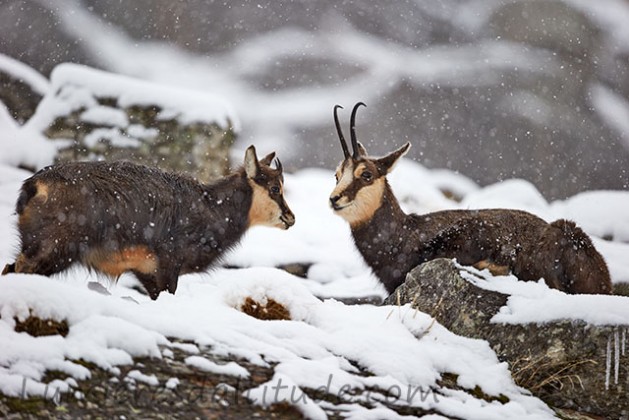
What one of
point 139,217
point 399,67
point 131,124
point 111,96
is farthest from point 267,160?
point 399,67

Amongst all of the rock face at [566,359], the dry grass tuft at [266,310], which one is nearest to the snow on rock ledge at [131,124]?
the dry grass tuft at [266,310]

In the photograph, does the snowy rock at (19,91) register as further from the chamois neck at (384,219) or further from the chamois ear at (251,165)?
the chamois neck at (384,219)

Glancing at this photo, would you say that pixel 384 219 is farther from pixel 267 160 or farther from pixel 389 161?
pixel 267 160

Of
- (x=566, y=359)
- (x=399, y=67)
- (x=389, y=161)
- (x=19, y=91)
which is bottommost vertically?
(x=566, y=359)

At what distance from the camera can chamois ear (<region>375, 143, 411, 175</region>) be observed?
6.76 m

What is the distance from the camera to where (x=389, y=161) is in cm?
678

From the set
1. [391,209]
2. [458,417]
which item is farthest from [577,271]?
[458,417]

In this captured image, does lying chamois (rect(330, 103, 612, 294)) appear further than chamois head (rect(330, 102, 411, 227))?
No

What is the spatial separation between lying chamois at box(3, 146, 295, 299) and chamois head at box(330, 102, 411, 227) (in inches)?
19.3

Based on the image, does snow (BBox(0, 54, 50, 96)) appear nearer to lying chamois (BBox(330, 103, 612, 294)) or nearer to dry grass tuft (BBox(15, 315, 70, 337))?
lying chamois (BBox(330, 103, 612, 294))

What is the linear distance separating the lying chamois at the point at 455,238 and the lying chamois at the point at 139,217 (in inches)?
26.2

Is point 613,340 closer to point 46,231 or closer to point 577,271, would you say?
point 577,271

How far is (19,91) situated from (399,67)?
33.4 feet

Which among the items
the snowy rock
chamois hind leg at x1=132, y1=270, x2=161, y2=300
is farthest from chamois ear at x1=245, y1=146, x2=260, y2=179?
the snowy rock
